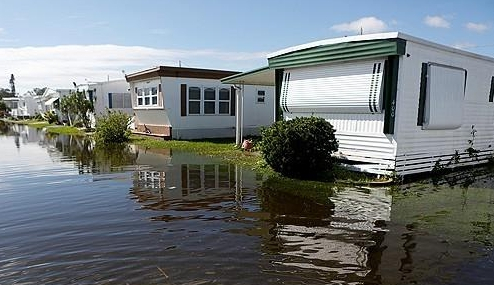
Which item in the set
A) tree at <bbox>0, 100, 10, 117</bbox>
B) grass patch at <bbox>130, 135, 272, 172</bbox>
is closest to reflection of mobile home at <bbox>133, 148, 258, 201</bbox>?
grass patch at <bbox>130, 135, 272, 172</bbox>

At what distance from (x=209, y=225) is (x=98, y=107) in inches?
982

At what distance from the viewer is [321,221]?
6.38 meters

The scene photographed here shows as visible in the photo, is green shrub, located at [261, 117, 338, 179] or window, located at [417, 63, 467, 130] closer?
green shrub, located at [261, 117, 338, 179]

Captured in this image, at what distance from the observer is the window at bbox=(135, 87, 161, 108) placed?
67.6 feet

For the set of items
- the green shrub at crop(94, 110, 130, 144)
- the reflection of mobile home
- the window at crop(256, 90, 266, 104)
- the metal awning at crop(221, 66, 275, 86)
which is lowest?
the reflection of mobile home

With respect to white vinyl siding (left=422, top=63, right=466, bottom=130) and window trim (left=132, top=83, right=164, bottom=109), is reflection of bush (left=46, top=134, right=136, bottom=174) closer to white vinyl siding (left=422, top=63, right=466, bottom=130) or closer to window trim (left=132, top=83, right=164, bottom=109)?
window trim (left=132, top=83, right=164, bottom=109)

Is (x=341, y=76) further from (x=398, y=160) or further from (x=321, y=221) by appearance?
(x=321, y=221)

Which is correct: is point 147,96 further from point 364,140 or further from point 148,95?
point 364,140

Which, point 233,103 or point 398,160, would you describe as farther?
point 233,103

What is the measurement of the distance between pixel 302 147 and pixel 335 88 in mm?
2062

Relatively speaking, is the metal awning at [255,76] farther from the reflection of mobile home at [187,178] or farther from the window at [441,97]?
the window at [441,97]

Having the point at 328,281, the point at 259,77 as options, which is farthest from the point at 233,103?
the point at 328,281

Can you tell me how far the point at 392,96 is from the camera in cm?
930

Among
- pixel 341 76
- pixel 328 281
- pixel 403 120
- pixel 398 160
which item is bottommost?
pixel 328 281
